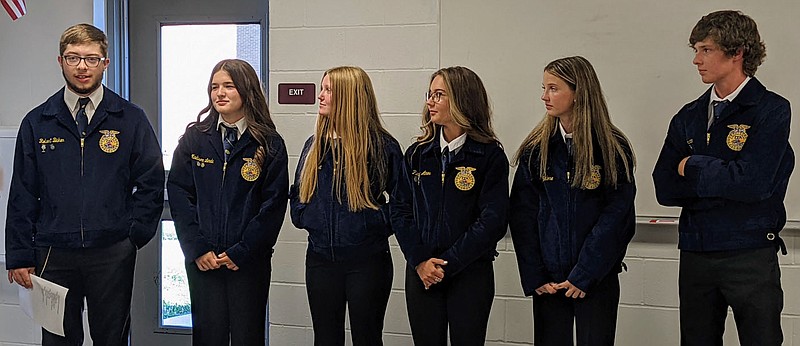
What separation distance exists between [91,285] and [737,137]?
2293 millimetres

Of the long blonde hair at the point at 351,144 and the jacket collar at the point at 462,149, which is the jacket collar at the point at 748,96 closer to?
the jacket collar at the point at 462,149

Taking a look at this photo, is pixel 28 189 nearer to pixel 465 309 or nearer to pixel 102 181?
pixel 102 181

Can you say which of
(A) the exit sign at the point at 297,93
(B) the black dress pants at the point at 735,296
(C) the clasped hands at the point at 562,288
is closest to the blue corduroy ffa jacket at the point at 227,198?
(A) the exit sign at the point at 297,93

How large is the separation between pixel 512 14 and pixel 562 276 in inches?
48.6

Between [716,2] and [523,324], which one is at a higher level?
[716,2]

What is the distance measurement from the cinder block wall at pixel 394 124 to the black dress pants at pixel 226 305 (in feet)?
2.68

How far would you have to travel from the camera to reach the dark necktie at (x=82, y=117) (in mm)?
3020

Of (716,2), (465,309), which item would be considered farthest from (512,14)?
(465,309)

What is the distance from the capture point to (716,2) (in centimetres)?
325

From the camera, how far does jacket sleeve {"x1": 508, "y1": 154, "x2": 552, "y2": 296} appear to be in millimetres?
2791

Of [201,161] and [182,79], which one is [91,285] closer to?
[201,161]

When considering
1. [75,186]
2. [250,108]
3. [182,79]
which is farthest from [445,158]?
[182,79]

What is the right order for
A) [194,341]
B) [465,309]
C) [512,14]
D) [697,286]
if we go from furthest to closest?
[512,14] → [194,341] → [465,309] → [697,286]

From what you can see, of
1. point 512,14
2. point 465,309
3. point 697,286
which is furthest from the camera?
point 512,14
